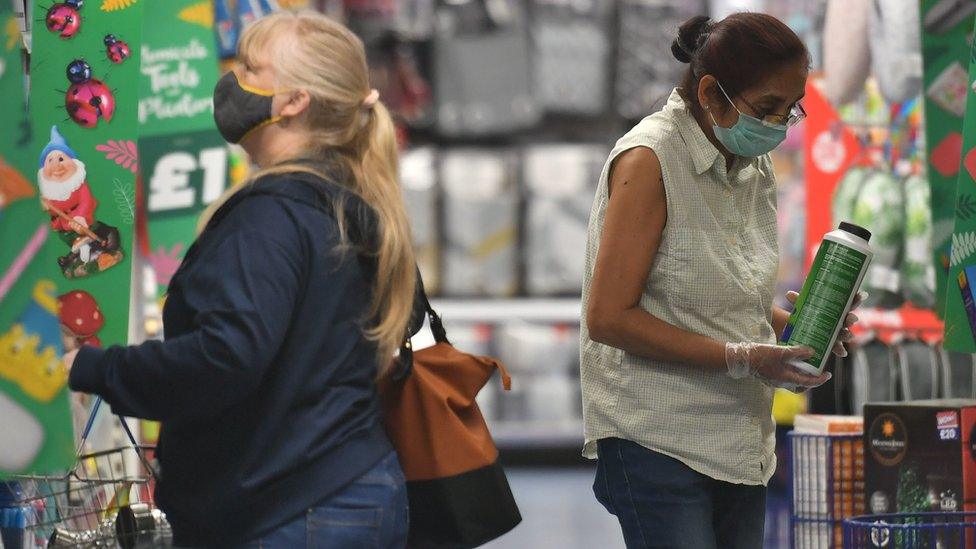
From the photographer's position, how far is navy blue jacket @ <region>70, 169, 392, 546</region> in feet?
5.94

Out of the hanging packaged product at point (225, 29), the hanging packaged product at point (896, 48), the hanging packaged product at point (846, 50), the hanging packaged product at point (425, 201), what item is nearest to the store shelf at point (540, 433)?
the hanging packaged product at point (425, 201)

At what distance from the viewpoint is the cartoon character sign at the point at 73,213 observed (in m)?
2.65

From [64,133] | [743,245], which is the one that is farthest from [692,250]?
[64,133]

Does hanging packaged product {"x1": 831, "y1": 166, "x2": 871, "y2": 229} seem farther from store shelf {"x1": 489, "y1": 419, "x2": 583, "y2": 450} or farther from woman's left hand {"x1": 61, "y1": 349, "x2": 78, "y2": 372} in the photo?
woman's left hand {"x1": 61, "y1": 349, "x2": 78, "y2": 372}

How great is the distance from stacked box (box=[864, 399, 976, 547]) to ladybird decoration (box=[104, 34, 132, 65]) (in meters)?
1.74

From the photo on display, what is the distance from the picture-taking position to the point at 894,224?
459 cm

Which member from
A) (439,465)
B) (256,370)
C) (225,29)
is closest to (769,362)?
(439,465)

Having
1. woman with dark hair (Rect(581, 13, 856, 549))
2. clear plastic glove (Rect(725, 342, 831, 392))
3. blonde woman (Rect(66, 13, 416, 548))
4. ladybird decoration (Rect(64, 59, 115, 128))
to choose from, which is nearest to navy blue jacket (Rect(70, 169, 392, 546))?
blonde woman (Rect(66, 13, 416, 548))

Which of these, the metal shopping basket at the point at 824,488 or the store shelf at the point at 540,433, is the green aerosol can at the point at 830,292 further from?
the store shelf at the point at 540,433

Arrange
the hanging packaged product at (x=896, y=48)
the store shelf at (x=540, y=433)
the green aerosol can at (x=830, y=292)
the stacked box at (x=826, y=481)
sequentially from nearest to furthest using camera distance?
1. the green aerosol can at (x=830, y=292)
2. the stacked box at (x=826, y=481)
3. the hanging packaged product at (x=896, y=48)
4. the store shelf at (x=540, y=433)

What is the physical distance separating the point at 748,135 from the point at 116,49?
1.29 meters

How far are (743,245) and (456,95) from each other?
203 inches

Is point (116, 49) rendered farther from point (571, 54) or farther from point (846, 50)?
point (571, 54)

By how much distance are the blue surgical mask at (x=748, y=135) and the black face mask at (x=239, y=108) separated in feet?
2.64
